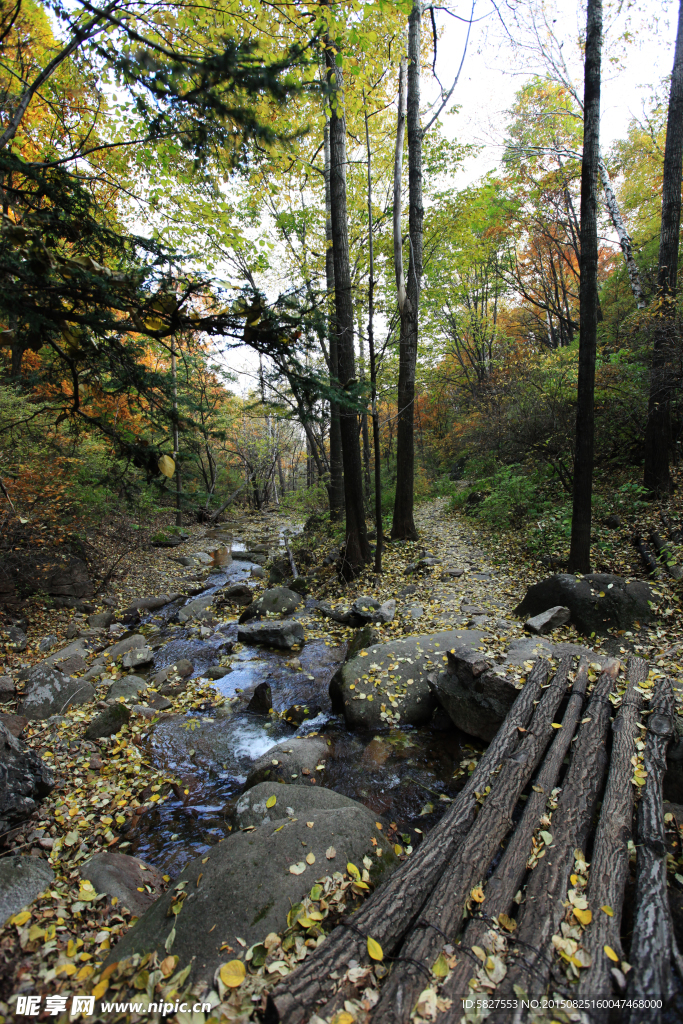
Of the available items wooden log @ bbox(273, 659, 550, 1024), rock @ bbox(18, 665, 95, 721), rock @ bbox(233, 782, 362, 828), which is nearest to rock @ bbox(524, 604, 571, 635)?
wooden log @ bbox(273, 659, 550, 1024)

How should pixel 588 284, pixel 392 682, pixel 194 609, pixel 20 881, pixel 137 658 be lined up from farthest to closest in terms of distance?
pixel 194 609
pixel 137 658
pixel 588 284
pixel 392 682
pixel 20 881

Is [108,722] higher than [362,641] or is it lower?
lower

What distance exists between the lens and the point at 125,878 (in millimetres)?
2752

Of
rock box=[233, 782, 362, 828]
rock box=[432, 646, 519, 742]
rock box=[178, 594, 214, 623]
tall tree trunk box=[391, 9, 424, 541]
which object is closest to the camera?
rock box=[233, 782, 362, 828]

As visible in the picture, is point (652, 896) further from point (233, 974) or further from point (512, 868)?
point (233, 974)

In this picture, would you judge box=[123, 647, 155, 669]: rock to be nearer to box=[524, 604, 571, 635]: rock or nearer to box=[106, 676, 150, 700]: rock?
box=[106, 676, 150, 700]: rock

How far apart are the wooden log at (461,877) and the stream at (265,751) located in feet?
2.84

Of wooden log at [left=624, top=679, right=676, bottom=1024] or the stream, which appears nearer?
wooden log at [left=624, top=679, right=676, bottom=1024]

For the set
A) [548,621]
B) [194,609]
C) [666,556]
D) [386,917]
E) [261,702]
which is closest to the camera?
[386,917]

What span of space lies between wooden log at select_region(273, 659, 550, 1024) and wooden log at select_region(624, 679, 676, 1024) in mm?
901

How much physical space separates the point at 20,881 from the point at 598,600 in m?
6.23

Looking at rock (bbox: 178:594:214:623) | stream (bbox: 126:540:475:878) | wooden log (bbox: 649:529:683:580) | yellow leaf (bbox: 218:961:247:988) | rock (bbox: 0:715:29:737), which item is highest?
wooden log (bbox: 649:529:683:580)

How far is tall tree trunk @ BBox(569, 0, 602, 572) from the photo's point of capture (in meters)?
5.55

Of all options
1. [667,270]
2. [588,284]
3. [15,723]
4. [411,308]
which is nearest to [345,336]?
[411,308]
